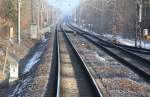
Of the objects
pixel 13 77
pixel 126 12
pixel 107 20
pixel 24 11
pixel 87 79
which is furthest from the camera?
pixel 107 20

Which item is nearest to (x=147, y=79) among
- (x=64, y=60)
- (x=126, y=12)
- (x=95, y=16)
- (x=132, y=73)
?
(x=132, y=73)

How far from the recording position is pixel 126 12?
256 ft

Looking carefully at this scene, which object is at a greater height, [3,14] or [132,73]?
[3,14]

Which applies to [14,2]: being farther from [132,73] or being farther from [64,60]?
[132,73]

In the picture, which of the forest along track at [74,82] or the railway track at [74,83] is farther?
the forest along track at [74,82]

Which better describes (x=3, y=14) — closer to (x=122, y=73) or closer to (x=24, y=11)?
(x=24, y=11)

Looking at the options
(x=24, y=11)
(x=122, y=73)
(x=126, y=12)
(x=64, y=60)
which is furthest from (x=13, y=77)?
(x=126, y=12)

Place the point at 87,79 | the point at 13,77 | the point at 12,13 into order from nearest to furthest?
the point at 87,79
the point at 13,77
the point at 12,13

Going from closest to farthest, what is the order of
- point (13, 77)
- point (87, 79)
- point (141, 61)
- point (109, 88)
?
point (109, 88) < point (87, 79) < point (13, 77) < point (141, 61)

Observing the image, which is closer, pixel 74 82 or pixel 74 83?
pixel 74 83

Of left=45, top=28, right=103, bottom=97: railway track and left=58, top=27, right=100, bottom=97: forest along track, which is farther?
left=58, top=27, right=100, bottom=97: forest along track

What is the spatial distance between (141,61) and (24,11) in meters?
36.5

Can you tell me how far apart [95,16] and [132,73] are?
9107 centimetres

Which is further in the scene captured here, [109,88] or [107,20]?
[107,20]
